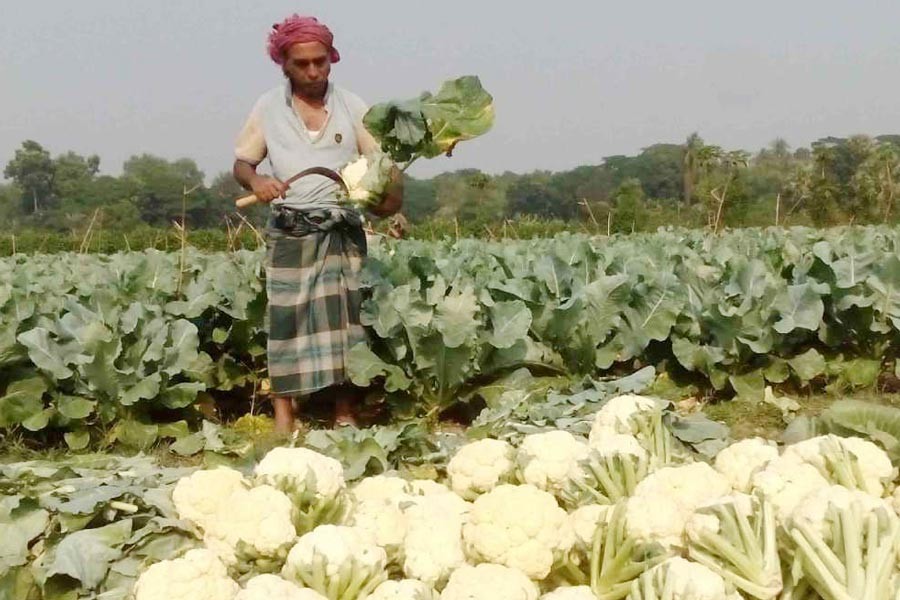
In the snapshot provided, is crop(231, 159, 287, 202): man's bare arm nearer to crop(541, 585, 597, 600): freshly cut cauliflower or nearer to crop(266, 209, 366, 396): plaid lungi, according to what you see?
crop(266, 209, 366, 396): plaid lungi

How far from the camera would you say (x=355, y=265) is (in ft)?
14.6

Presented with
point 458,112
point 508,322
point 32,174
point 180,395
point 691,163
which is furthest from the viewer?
point 32,174

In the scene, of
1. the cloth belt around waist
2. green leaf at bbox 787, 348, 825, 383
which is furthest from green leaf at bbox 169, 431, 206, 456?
green leaf at bbox 787, 348, 825, 383

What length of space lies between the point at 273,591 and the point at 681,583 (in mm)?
687

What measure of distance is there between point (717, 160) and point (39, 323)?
120 feet

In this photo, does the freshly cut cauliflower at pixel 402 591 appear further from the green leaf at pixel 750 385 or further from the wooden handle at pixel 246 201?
the green leaf at pixel 750 385

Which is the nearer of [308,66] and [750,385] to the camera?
[308,66]

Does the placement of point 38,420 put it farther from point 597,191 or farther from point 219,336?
point 597,191

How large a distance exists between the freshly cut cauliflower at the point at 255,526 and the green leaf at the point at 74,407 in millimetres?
3076

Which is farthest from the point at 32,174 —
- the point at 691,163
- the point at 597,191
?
the point at 691,163

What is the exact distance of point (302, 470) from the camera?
6.09 ft

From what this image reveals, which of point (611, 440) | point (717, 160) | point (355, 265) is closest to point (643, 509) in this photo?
point (611, 440)

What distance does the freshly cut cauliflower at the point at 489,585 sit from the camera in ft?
5.08

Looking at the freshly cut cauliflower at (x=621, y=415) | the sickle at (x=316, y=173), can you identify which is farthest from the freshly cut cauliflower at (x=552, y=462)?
the sickle at (x=316, y=173)
